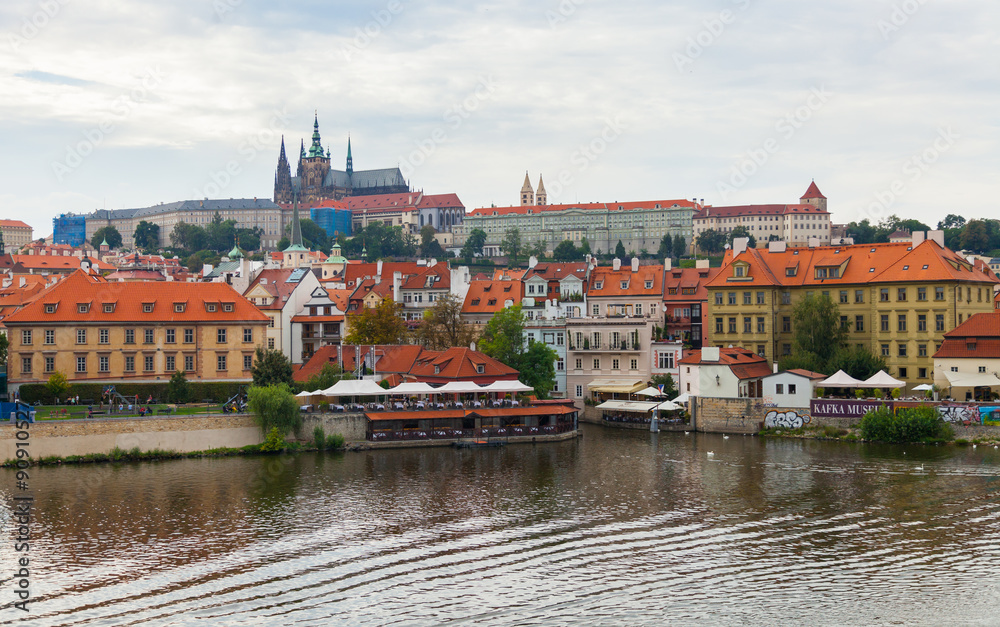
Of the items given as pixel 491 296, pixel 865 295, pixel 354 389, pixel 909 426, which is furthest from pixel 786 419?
pixel 491 296

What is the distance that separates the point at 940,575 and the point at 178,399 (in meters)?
44.3

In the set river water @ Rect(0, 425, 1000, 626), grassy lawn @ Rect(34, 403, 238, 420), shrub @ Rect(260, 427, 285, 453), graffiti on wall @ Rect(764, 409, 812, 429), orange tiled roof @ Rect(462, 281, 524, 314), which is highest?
orange tiled roof @ Rect(462, 281, 524, 314)

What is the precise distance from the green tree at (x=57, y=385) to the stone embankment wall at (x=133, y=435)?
983 centimetres

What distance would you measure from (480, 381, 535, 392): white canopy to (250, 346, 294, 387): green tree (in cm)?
1159

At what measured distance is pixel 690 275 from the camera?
7838 cm

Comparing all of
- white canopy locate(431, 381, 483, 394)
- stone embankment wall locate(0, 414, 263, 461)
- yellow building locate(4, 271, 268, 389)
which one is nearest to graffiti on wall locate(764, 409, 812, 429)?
white canopy locate(431, 381, 483, 394)

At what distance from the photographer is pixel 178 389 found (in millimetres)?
61188

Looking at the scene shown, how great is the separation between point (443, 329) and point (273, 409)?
78.1ft

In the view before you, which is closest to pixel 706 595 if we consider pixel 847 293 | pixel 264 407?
pixel 264 407

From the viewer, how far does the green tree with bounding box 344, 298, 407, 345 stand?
75375 millimetres

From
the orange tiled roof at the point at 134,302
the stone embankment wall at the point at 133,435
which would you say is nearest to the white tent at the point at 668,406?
the stone embankment wall at the point at 133,435

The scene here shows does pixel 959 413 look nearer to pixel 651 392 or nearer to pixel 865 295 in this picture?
pixel 865 295

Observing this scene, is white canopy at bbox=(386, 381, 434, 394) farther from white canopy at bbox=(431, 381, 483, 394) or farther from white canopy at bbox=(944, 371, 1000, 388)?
white canopy at bbox=(944, 371, 1000, 388)

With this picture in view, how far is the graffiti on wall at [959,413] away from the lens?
55.2 metres
